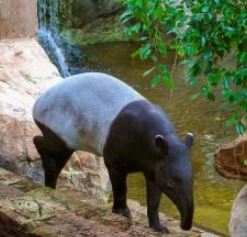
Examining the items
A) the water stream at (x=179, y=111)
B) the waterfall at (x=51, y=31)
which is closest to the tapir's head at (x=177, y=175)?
the water stream at (x=179, y=111)

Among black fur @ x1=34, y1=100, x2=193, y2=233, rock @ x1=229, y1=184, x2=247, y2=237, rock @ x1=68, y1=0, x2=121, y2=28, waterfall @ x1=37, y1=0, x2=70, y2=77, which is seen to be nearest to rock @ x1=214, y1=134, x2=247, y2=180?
rock @ x1=229, y1=184, x2=247, y2=237

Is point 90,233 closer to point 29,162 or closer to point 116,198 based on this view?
point 116,198

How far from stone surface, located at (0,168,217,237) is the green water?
2.19m

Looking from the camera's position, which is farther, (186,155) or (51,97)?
(51,97)

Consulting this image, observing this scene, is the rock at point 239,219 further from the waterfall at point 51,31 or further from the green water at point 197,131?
the waterfall at point 51,31

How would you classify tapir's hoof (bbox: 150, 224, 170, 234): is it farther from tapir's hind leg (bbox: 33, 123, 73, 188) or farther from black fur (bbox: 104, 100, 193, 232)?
tapir's hind leg (bbox: 33, 123, 73, 188)

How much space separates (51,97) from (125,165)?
0.70 meters

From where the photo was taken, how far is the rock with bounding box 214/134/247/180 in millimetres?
6828

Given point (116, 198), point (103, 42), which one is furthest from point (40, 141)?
point (103, 42)

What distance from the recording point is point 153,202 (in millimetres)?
3582

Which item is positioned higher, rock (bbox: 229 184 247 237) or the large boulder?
the large boulder

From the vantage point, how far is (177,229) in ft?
12.3

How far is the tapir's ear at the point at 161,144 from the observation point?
323cm

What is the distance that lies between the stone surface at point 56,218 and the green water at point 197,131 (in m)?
2.19
